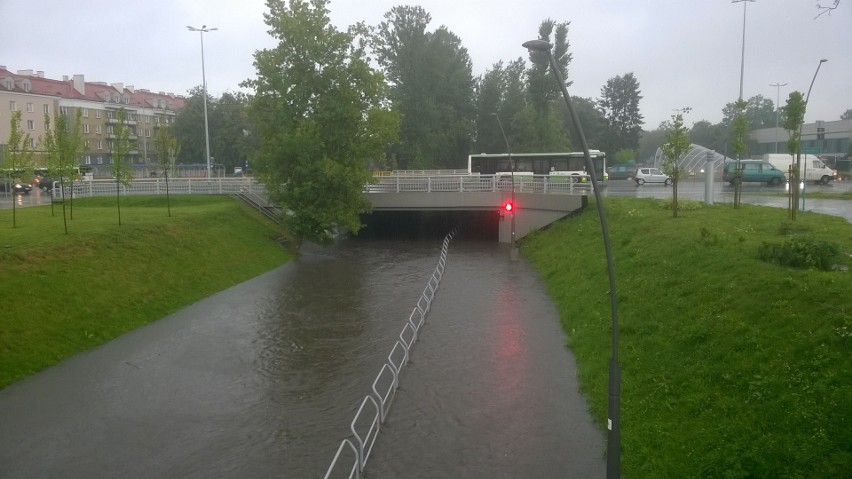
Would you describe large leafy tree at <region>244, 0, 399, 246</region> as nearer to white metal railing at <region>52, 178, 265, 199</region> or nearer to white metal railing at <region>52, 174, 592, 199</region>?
white metal railing at <region>52, 174, 592, 199</region>

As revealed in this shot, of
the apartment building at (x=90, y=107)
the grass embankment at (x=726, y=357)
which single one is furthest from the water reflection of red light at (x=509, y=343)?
the apartment building at (x=90, y=107)

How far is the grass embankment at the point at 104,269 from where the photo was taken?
654 inches

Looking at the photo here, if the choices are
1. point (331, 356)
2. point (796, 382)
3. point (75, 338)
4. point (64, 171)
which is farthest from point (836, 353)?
point (64, 171)

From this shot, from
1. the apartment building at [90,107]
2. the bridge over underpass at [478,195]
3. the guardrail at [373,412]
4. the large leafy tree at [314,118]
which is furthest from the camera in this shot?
the apartment building at [90,107]

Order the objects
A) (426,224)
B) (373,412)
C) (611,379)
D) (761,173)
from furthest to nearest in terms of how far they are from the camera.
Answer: (426,224) < (761,173) < (373,412) < (611,379)

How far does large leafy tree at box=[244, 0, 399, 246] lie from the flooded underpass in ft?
32.0

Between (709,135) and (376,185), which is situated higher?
(709,135)

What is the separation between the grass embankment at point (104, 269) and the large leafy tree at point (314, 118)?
3627mm

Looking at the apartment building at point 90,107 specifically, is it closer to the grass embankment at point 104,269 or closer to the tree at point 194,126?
the tree at point 194,126

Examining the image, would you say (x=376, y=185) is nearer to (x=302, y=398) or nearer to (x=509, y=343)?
(x=509, y=343)

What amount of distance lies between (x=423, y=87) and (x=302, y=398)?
51.1 m

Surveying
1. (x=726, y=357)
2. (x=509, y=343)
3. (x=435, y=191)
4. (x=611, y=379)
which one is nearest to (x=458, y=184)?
(x=435, y=191)

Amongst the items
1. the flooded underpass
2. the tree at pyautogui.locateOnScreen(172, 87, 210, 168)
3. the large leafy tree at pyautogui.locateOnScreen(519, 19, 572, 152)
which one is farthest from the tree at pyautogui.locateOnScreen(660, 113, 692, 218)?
the tree at pyautogui.locateOnScreen(172, 87, 210, 168)

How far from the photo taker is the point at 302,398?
→ 45.9ft
